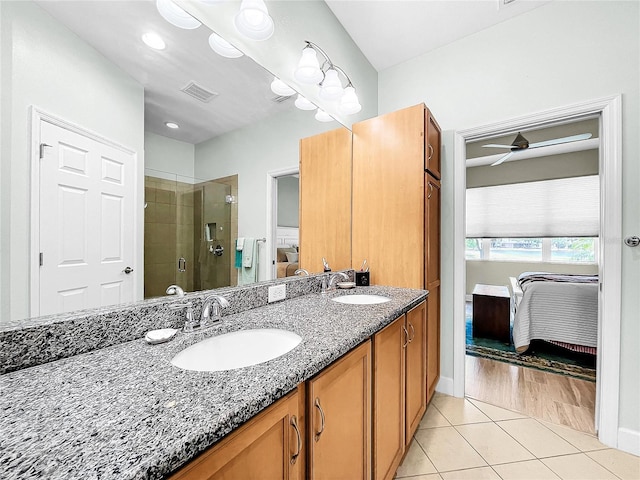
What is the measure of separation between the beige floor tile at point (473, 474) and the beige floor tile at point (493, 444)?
0.08 metres

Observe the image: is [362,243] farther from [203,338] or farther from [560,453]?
[560,453]

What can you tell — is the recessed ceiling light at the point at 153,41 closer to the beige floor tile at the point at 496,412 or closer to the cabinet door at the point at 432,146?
the cabinet door at the point at 432,146

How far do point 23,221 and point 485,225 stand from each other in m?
5.94

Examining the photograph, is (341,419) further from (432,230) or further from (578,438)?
(578,438)

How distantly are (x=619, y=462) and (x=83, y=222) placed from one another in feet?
8.80

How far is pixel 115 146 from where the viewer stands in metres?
0.87

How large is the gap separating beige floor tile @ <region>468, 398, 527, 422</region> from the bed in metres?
1.16

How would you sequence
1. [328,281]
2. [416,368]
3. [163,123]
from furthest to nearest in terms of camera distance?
[328,281] → [416,368] → [163,123]

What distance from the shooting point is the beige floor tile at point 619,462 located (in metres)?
1.44

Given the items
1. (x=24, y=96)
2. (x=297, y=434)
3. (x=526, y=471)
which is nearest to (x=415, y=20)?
(x=24, y=96)

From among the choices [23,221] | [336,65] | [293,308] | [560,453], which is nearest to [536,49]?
[336,65]

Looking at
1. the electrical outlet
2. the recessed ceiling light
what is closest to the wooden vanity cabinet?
the electrical outlet

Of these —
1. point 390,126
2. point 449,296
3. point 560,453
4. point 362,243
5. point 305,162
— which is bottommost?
point 560,453

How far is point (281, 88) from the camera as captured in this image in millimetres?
1543
